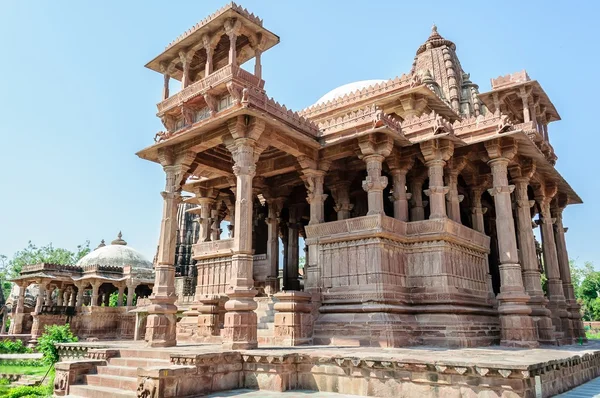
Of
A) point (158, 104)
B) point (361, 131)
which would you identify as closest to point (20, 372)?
point (158, 104)

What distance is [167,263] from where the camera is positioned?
40.9 ft

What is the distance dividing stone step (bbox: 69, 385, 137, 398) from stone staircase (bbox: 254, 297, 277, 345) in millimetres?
4224

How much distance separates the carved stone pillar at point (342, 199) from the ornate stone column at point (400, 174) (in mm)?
1689

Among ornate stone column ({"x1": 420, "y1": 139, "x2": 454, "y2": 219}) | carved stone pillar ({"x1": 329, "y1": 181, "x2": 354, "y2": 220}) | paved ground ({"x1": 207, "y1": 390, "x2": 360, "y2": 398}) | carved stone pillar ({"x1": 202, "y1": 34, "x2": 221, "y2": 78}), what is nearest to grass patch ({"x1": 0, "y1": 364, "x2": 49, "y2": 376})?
carved stone pillar ({"x1": 329, "y1": 181, "x2": 354, "y2": 220})

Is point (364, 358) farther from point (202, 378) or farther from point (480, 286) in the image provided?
point (480, 286)

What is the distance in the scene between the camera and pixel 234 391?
336 inches

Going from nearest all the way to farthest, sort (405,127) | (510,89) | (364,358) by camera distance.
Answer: (364,358) → (405,127) → (510,89)

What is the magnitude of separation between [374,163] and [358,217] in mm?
1557

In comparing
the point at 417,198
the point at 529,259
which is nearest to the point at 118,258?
the point at 417,198

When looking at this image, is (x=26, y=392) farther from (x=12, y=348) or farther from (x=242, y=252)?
(x=12, y=348)

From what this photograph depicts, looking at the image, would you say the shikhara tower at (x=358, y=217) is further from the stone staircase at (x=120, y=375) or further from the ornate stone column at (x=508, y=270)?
the stone staircase at (x=120, y=375)

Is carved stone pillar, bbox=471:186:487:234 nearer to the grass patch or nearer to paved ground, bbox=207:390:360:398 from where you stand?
paved ground, bbox=207:390:360:398

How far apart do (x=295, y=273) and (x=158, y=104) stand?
8428mm

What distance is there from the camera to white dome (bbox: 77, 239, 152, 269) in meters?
39.4
